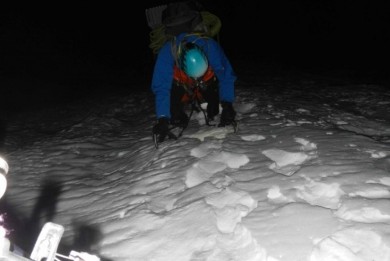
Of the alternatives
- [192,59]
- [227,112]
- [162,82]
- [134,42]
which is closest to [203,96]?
[227,112]

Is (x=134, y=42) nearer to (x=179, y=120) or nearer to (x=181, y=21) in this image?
(x=179, y=120)

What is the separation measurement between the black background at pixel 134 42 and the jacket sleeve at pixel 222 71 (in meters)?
6.79

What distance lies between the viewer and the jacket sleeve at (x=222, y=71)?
499cm

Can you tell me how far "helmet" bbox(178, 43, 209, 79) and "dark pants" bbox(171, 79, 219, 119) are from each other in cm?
70

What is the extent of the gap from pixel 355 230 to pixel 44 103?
11.1m

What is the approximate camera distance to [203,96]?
5590mm

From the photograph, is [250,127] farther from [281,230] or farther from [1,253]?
[1,253]

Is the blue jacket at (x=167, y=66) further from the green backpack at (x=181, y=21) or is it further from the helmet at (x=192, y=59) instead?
the helmet at (x=192, y=59)

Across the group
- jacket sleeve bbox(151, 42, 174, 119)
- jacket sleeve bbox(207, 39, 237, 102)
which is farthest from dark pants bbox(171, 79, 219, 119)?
jacket sleeve bbox(151, 42, 174, 119)

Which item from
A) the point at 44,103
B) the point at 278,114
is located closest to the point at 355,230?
the point at 278,114

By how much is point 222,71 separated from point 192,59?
86cm

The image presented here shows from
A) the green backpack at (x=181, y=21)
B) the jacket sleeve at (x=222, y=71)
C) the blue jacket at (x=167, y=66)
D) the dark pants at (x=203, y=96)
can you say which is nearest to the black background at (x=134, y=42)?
the dark pants at (x=203, y=96)

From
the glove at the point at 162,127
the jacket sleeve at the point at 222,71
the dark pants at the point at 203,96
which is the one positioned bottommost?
the glove at the point at 162,127

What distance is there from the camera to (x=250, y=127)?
5.57 m
